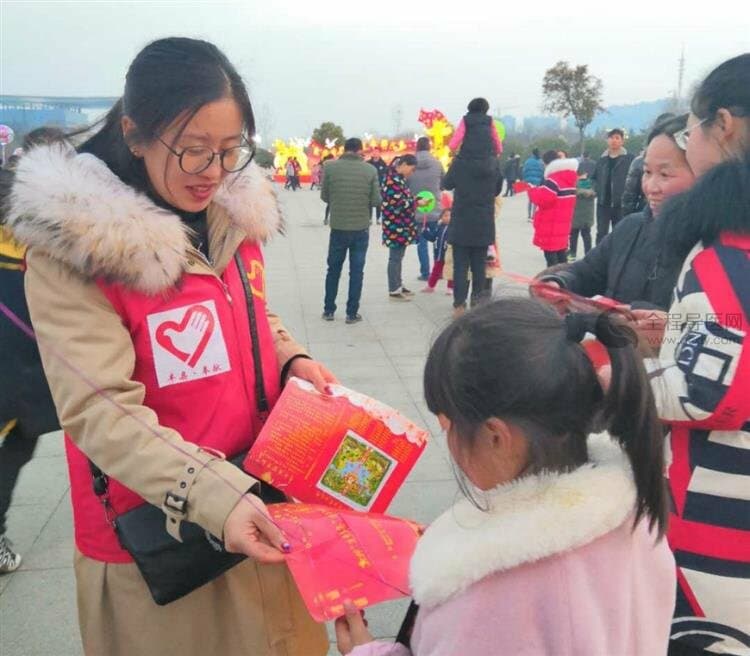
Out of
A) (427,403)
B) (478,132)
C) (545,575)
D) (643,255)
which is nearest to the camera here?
(545,575)

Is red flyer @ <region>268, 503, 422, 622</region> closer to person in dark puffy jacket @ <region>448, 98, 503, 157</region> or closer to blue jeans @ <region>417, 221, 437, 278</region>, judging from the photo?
person in dark puffy jacket @ <region>448, 98, 503, 157</region>

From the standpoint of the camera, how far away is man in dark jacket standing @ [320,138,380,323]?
647 centimetres

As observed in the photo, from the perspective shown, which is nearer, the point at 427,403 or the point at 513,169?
the point at 427,403

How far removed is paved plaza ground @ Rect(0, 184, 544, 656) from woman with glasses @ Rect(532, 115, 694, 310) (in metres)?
0.58

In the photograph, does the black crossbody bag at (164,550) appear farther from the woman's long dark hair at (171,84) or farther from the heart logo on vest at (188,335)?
the woman's long dark hair at (171,84)

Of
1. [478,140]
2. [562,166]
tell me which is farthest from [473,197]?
[562,166]

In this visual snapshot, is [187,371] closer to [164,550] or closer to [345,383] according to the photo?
[164,550]

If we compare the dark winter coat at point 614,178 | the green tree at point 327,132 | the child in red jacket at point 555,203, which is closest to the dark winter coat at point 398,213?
the child in red jacket at point 555,203

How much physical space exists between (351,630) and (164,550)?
384 mm

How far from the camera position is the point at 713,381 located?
1.29 metres

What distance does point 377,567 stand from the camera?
1133mm

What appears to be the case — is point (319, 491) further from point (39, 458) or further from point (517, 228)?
point (517, 228)

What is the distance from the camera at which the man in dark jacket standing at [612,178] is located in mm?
8196

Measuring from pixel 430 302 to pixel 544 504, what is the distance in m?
6.35
